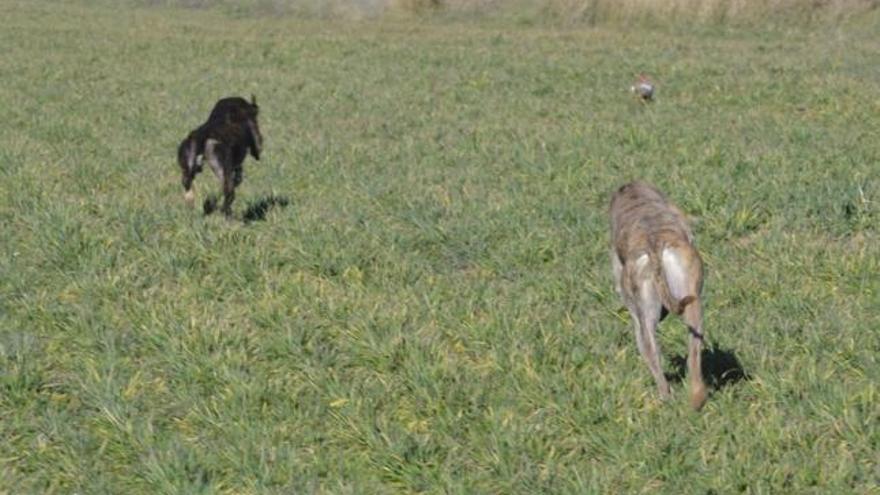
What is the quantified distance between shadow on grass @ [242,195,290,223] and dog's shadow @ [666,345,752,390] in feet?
15.5

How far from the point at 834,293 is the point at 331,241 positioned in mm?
3617

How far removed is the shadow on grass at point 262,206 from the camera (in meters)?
9.93

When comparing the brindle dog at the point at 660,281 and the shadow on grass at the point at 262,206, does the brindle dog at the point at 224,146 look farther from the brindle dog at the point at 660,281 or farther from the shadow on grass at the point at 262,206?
the brindle dog at the point at 660,281

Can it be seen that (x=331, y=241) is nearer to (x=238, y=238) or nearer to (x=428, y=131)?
(x=238, y=238)

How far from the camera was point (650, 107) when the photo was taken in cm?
1717

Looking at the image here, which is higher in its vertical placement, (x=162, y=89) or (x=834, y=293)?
(x=834, y=293)

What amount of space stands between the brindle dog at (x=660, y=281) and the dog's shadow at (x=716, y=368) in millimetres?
279

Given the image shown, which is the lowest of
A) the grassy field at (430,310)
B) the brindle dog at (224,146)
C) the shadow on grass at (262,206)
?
the shadow on grass at (262,206)

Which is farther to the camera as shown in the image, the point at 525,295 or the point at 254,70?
the point at 254,70

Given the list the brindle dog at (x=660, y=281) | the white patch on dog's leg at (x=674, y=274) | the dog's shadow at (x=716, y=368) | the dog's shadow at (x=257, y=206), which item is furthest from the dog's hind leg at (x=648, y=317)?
the dog's shadow at (x=257, y=206)

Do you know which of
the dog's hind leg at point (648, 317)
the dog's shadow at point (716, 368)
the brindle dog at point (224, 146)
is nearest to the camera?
the dog's hind leg at point (648, 317)

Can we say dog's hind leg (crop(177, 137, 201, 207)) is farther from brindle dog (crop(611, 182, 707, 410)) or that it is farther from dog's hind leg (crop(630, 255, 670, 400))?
dog's hind leg (crop(630, 255, 670, 400))

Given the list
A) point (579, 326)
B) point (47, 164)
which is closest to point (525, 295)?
point (579, 326)

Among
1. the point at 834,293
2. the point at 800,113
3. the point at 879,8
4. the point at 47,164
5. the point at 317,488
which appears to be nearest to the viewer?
the point at 317,488
